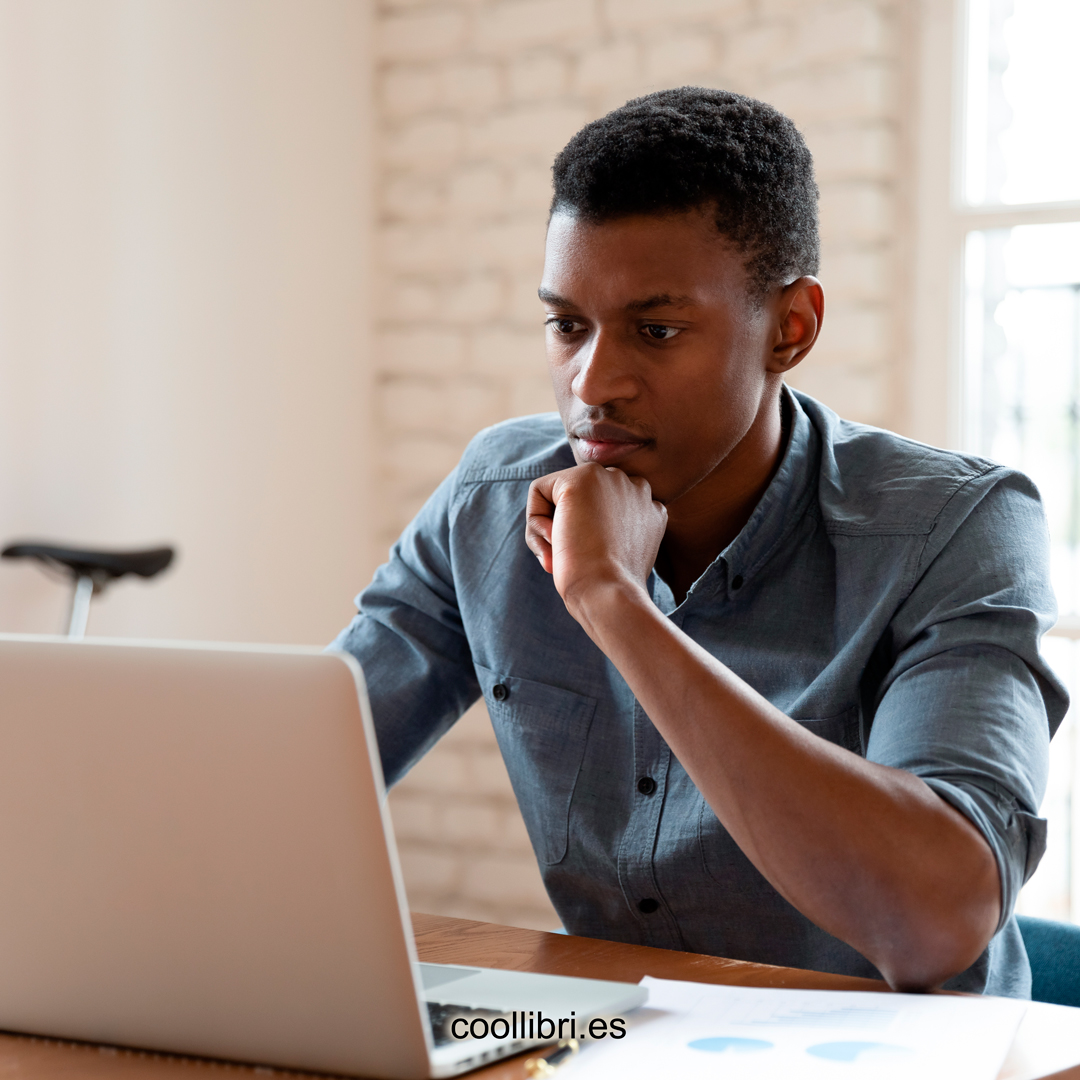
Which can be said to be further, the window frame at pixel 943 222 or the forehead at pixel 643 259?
the window frame at pixel 943 222

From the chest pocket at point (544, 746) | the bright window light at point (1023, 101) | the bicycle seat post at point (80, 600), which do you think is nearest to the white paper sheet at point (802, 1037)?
the chest pocket at point (544, 746)

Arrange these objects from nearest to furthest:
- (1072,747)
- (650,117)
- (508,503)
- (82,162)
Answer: (650,117), (508,503), (82,162), (1072,747)

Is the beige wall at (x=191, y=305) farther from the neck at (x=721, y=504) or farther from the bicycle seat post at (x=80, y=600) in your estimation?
the neck at (x=721, y=504)

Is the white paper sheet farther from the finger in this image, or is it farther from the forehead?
the forehead

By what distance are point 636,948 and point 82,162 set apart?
1.70 metres

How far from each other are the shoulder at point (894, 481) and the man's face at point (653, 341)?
11cm

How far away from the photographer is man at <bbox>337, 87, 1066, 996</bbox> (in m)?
0.94

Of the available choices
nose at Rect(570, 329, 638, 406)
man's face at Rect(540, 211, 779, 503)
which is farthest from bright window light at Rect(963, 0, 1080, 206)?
nose at Rect(570, 329, 638, 406)

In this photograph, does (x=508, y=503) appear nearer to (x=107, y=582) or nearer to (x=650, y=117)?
(x=650, y=117)

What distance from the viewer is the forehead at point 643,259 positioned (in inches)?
45.2

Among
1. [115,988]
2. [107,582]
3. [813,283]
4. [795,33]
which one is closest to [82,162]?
[107,582]

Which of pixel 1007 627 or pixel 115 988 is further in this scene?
pixel 1007 627

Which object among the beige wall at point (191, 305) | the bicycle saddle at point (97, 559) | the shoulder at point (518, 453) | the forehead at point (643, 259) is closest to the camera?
the forehead at point (643, 259)

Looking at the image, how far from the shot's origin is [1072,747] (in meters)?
2.34
